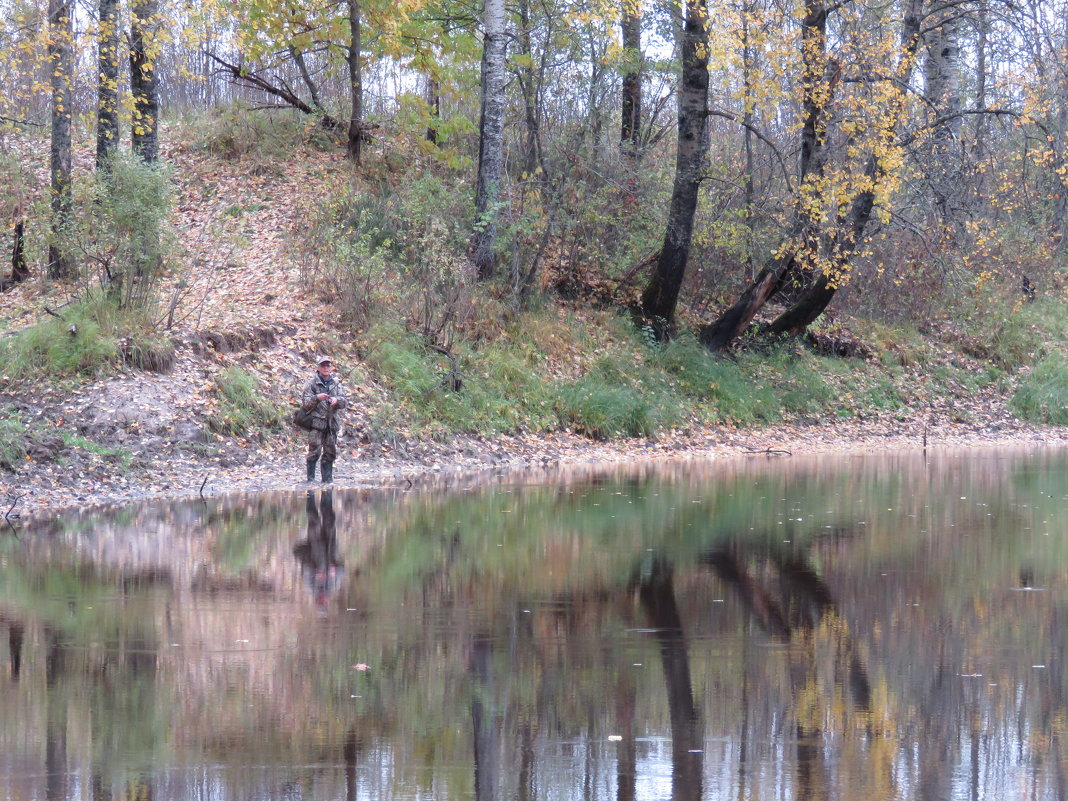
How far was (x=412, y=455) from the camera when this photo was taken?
19.8 m

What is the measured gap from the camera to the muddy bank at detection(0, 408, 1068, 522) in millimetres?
15203

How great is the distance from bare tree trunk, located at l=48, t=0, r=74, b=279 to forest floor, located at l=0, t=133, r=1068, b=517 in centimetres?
73

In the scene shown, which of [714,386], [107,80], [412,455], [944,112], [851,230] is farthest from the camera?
[714,386]

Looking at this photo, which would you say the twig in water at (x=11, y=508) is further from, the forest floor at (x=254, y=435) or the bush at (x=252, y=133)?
the bush at (x=252, y=133)

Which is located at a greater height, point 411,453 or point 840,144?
point 840,144

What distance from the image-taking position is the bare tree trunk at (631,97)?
28.0 m

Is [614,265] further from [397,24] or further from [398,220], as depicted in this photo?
[397,24]

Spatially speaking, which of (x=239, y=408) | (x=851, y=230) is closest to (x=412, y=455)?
(x=239, y=408)

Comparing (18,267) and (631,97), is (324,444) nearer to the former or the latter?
(18,267)

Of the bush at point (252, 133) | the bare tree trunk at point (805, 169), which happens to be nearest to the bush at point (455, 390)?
the bare tree trunk at point (805, 169)

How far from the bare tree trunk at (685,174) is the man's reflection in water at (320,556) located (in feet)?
44.7

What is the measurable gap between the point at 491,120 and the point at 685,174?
14.1ft

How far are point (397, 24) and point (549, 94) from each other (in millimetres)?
3664

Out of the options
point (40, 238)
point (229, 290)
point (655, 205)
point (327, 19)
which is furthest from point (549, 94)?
point (40, 238)
